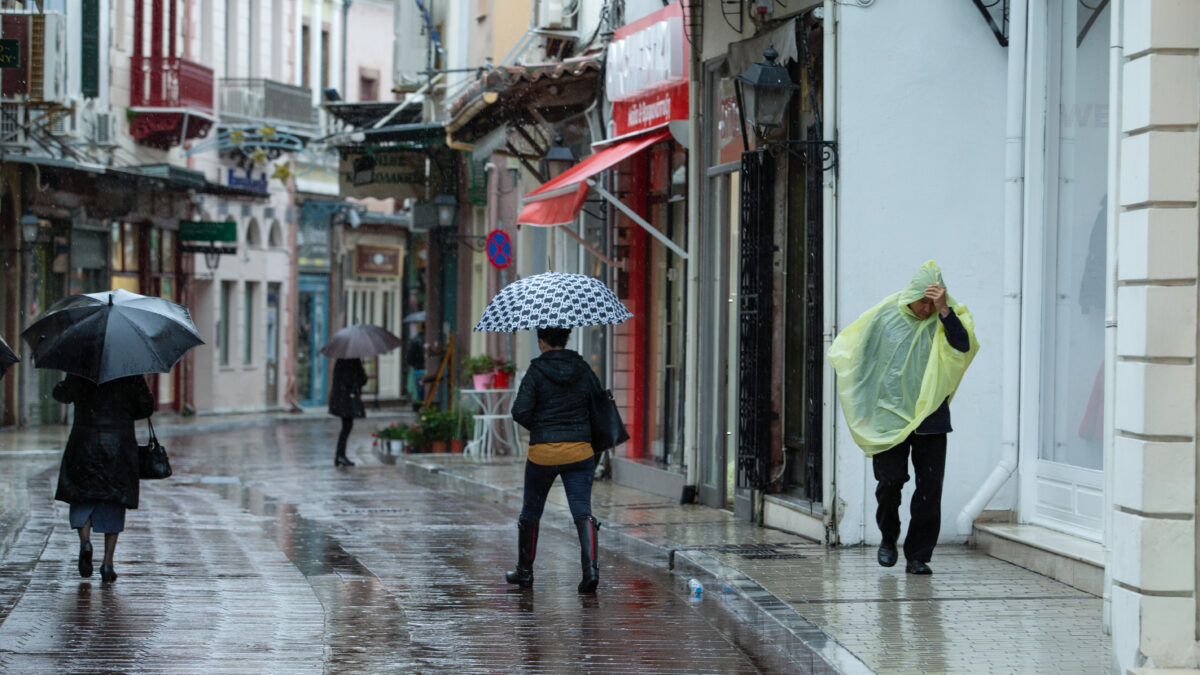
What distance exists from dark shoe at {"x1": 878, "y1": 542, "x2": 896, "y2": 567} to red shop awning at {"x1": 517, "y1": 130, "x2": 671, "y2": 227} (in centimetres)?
611

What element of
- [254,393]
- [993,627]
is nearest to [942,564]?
[993,627]

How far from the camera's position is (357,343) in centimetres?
2323

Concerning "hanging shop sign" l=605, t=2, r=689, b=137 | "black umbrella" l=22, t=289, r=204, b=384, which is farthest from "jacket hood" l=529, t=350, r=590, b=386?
"hanging shop sign" l=605, t=2, r=689, b=137

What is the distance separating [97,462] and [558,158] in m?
9.65

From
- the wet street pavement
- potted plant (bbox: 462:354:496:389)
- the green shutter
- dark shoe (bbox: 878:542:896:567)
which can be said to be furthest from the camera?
the green shutter

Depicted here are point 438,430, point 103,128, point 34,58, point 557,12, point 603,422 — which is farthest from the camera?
point 103,128

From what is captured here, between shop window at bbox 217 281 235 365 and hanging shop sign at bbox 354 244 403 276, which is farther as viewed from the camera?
hanging shop sign at bbox 354 244 403 276

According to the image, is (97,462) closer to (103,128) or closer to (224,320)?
(103,128)

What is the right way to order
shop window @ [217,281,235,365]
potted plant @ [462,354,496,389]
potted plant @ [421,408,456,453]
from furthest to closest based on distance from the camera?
1. shop window @ [217,281,235,365]
2. potted plant @ [421,408,456,453]
3. potted plant @ [462,354,496,389]

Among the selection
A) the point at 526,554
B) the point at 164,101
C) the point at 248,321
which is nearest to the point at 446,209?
the point at 164,101

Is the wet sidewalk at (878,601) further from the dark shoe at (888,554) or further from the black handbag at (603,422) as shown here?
the black handbag at (603,422)

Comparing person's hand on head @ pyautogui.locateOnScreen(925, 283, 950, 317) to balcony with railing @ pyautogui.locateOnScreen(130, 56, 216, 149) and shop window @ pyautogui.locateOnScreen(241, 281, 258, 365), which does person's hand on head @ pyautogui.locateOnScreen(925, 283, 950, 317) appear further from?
shop window @ pyautogui.locateOnScreen(241, 281, 258, 365)

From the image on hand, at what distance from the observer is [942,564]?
11094mm

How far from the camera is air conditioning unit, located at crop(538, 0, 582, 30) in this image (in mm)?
22281
